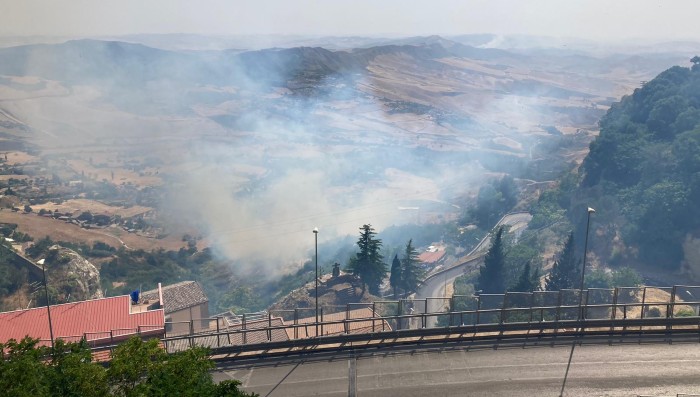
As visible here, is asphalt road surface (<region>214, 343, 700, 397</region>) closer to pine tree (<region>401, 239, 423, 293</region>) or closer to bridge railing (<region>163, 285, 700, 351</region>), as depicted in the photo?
bridge railing (<region>163, 285, 700, 351</region>)

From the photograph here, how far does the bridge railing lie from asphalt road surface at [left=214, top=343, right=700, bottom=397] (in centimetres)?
115

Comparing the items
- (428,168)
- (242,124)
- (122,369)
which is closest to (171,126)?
(242,124)

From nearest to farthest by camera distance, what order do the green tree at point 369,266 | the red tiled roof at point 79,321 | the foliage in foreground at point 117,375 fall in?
the foliage in foreground at point 117,375, the red tiled roof at point 79,321, the green tree at point 369,266

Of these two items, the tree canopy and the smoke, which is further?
the smoke

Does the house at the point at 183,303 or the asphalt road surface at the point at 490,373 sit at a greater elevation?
the asphalt road surface at the point at 490,373

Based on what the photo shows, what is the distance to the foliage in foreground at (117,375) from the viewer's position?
1114cm

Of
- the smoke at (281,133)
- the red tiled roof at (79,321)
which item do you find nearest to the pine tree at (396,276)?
the smoke at (281,133)

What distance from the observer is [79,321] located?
25.2 metres

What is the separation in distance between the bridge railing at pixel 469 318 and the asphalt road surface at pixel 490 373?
1146mm

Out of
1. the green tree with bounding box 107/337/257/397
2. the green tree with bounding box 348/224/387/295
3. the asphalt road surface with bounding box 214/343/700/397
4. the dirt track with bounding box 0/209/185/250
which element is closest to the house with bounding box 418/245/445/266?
the green tree with bounding box 348/224/387/295

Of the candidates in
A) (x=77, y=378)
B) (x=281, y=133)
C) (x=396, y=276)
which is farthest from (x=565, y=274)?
(x=281, y=133)

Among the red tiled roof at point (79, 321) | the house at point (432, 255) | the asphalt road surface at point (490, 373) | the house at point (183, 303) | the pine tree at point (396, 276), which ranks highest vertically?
the asphalt road surface at point (490, 373)

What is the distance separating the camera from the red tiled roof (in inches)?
947

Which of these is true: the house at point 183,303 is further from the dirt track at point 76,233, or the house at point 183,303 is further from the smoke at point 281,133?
the dirt track at point 76,233
